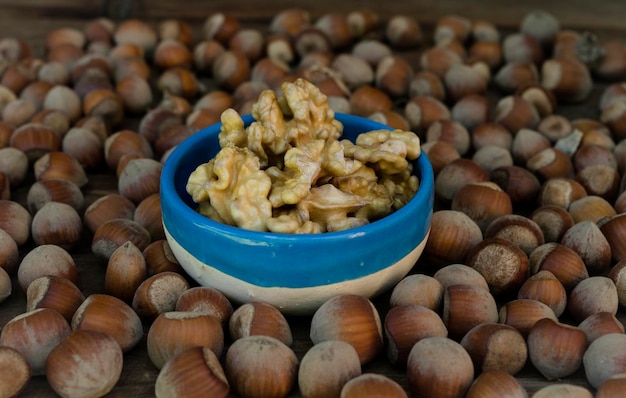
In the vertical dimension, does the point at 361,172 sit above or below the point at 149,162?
above

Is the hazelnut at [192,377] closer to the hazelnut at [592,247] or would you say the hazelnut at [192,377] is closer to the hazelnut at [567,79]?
the hazelnut at [592,247]

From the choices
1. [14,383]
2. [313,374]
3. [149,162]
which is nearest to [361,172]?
[313,374]

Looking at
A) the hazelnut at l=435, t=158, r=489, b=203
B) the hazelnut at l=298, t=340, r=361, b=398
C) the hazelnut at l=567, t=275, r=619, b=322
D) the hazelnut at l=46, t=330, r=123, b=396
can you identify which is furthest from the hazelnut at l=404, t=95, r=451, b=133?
the hazelnut at l=46, t=330, r=123, b=396

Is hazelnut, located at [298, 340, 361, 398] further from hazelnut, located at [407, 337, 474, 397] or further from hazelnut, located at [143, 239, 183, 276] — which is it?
hazelnut, located at [143, 239, 183, 276]

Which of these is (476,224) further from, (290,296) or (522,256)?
(290,296)

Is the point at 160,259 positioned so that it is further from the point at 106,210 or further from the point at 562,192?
the point at 562,192

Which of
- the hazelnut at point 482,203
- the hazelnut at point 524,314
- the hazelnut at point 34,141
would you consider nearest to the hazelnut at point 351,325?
the hazelnut at point 524,314
